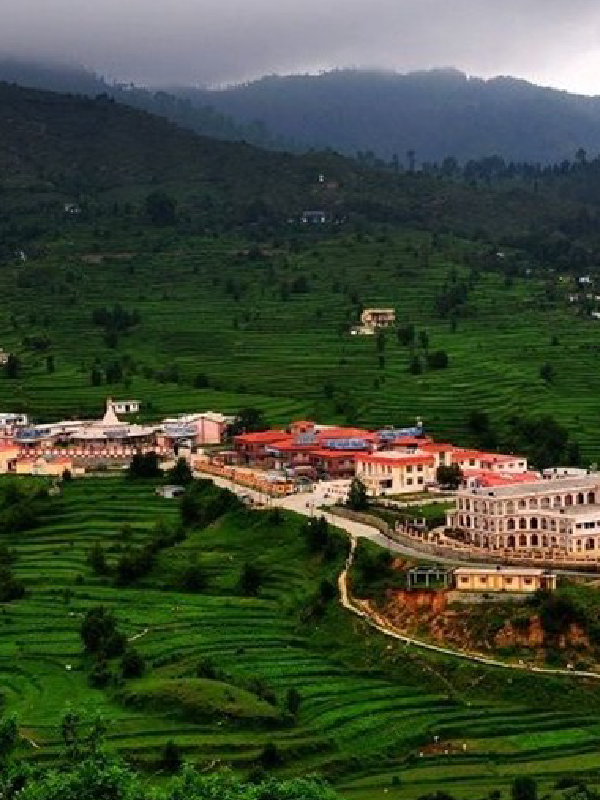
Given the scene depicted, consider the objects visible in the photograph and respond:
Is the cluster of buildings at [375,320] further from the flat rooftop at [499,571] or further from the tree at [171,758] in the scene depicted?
the tree at [171,758]

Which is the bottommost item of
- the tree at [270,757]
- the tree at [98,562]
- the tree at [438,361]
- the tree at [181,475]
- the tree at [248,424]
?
the tree at [270,757]

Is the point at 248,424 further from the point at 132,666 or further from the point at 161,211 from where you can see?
the point at 161,211

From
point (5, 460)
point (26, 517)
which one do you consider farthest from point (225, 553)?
point (5, 460)

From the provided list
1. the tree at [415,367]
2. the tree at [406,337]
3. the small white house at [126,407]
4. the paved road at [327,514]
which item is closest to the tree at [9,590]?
the paved road at [327,514]

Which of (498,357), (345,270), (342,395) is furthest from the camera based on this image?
(345,270)

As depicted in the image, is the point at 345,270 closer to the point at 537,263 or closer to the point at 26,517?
the point at 537,263

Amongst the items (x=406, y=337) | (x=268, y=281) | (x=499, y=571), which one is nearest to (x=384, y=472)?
(x=499, y=571)
